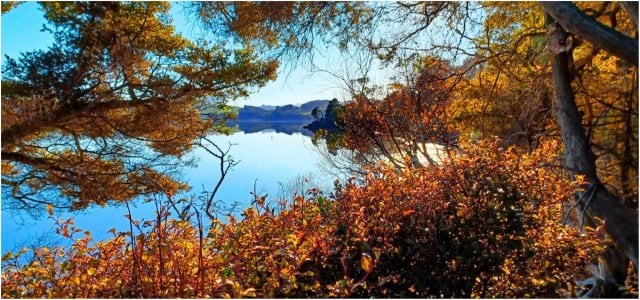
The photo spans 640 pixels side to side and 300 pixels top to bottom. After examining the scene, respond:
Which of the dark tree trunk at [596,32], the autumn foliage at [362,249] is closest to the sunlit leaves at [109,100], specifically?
the autumn foliage at [362,249]

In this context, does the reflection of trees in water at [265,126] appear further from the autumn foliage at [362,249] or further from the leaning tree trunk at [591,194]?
the leaning tree trunk at [591,194]

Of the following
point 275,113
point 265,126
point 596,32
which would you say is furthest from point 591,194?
point 265,126

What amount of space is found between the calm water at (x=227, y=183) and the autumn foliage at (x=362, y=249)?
34.5 inches

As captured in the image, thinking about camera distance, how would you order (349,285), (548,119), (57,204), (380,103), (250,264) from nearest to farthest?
(349,285), (250,264), (57,204), (548,119), (380,103)

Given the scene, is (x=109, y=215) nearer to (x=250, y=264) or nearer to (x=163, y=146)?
(x=163, y=146)

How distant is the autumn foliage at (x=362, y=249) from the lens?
136 centimetres

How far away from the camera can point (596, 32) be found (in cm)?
186

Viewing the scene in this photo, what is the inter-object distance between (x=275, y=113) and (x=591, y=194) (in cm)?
192

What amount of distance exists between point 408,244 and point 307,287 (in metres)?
0.39

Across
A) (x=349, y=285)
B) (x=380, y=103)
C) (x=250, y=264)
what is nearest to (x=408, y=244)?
(x=349, y=285)

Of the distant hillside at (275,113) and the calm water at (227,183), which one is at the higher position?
the distant hillside at (275,113)

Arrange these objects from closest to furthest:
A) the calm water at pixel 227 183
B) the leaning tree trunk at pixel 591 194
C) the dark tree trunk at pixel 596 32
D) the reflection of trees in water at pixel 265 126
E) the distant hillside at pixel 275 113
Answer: the dark tree trunk at pixel 596 32, the leaning tree trunk at pixel 591 194, the calm water at pixel 227 183, the distant hillside at pixel 275 113, the reflection of trees in water at pixel 265 126

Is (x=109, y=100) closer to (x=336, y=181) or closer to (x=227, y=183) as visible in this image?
(x=227, y=183)

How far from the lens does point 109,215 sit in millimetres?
3098
